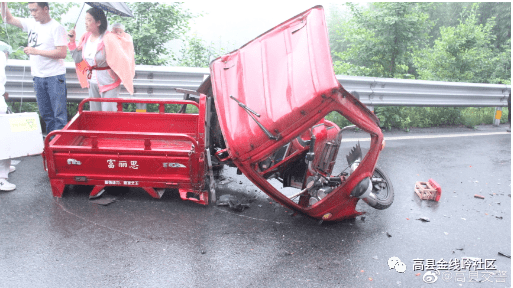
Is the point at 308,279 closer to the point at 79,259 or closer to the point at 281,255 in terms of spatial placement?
the point at 281,255

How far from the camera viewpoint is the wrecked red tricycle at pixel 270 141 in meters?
3.30

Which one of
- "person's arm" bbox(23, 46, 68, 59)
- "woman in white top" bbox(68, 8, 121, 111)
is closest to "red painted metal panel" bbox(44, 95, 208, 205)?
"woman in white top" bbox(68, 8, 121, 111)

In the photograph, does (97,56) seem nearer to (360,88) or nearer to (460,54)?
(360,88)

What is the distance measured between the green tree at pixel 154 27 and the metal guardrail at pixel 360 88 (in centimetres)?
161

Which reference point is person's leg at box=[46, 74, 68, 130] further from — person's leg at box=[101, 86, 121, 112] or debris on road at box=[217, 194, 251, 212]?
debris on road at box=[217, 194, 251, 212]

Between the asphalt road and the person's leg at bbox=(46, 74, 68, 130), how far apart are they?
742mm

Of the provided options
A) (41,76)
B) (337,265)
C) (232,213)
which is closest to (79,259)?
(232,213)

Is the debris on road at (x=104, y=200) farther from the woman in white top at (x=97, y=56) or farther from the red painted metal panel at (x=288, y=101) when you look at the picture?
the woman in white top at (x=97, y=56)

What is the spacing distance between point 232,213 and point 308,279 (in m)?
1.25

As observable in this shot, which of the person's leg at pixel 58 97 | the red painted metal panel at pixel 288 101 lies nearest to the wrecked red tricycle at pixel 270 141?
the red painted metal panel at pixel 288 101

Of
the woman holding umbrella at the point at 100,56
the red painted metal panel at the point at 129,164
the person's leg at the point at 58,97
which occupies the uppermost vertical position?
the woman holding umbrella at the point at 100,56

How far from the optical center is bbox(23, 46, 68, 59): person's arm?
4.92 meters

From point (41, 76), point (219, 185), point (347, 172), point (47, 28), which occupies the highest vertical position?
point (47, 28)

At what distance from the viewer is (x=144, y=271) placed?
9.38ft
